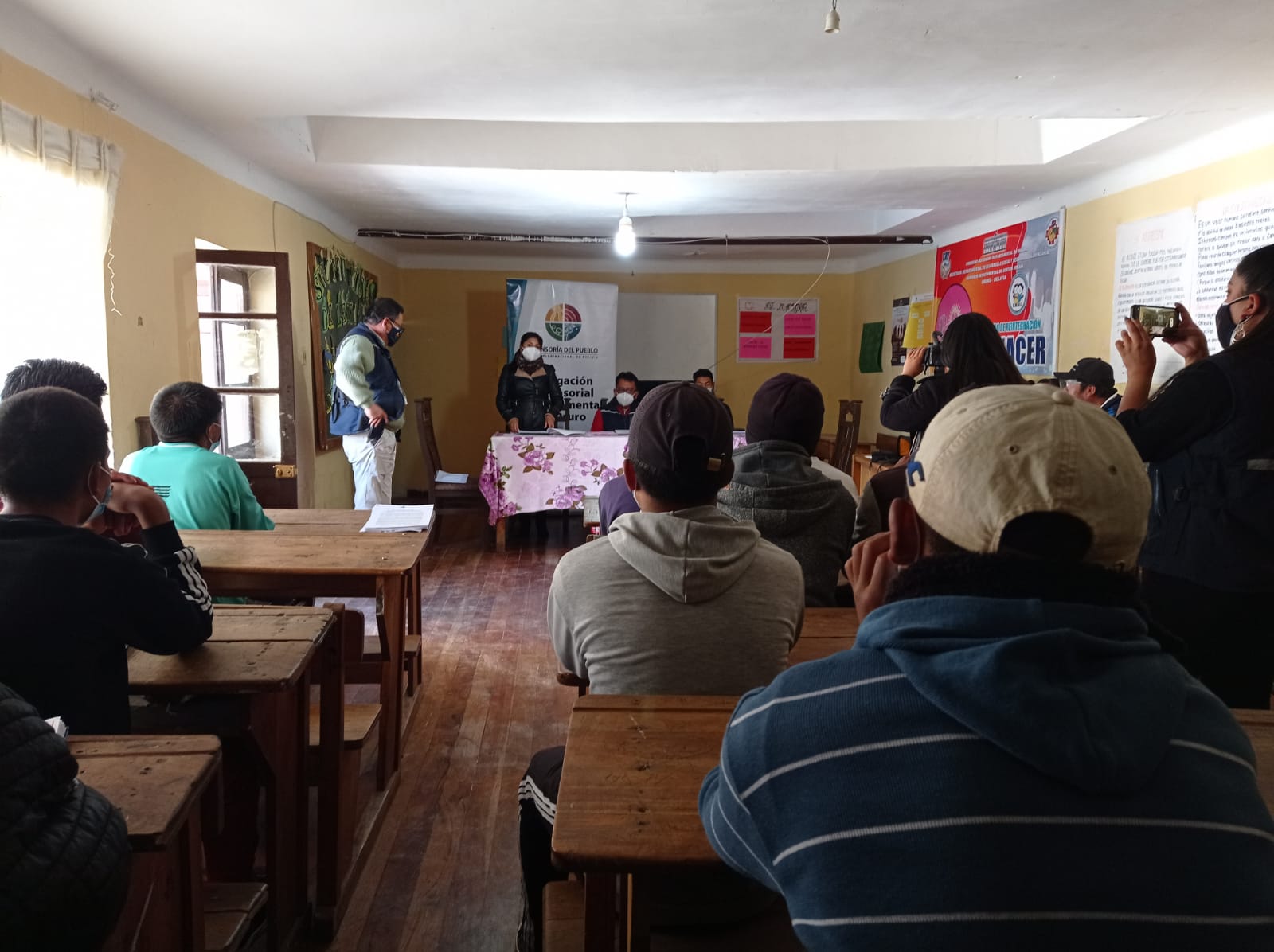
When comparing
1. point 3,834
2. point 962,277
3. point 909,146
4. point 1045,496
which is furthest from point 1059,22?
point 962,277

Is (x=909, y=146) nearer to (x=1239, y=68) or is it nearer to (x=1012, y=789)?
(x=1239, y=68)

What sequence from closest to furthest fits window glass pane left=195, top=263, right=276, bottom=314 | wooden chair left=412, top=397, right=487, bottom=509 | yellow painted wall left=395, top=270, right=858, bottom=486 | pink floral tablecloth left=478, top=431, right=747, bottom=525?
window glass pane left=195, top=263, right=276, bottom=314 → pink floral tablecloth left=478, top=431, right=747, bottom=525 → wooden chair left=412, top=397, right=487, bottom=509 → yellow painted wall left=395, top=270, right=858, bottom=486

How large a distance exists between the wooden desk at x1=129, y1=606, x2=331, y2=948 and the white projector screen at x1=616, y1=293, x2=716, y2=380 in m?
6.28

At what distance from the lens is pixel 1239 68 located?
2.77 m

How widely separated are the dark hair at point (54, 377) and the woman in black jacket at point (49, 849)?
145 cm

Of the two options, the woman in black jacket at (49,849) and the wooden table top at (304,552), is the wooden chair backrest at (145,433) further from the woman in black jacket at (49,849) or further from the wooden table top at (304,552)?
the woman in black jacket at (49,849)

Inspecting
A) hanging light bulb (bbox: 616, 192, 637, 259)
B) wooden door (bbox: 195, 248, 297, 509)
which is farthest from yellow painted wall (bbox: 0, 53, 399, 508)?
hanging light bulb (bbox: 616, 192, 637, 259)

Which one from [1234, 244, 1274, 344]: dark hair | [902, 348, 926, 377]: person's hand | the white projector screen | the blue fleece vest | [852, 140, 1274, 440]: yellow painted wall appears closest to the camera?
[1234, 244, 1274, 344]: dark hair

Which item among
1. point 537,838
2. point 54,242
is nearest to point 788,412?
point 537,838

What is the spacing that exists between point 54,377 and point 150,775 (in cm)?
143

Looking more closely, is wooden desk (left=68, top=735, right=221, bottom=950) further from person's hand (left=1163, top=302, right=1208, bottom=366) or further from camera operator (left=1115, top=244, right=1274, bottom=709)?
person's hand (left=1163, top=302, right=1208, bottom=366)

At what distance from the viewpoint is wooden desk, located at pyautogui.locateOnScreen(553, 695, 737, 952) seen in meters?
0.87

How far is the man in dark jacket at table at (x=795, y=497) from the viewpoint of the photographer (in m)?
1.85

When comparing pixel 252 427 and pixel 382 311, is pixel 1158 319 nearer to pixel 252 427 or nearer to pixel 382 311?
pixel 252 427
